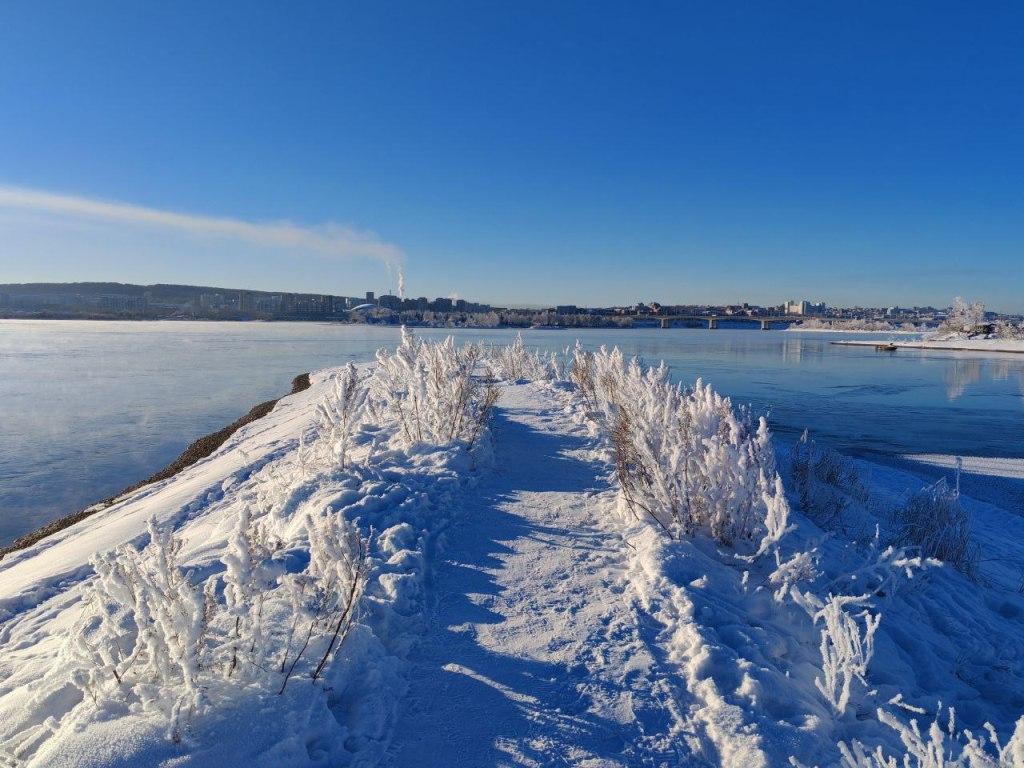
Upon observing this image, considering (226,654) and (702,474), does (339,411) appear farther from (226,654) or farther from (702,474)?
(226,654)

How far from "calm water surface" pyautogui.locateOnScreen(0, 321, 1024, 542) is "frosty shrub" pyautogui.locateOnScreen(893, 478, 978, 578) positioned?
13.9ft

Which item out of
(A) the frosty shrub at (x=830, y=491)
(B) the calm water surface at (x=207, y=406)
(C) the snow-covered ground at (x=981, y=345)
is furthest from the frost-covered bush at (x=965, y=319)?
(A) the frosty shrub at (x=830, y=491)

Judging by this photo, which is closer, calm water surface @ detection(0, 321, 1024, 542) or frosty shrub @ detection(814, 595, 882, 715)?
frosty shrub @ detection(814, 595, 882, 715)

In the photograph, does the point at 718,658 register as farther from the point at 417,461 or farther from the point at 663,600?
the point at 417,461

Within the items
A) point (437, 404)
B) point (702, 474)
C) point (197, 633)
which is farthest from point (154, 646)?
point (437, 404)

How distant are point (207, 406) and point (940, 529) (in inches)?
684

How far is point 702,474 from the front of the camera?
4.75 m

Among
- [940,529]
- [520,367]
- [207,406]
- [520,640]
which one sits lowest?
[207,406]

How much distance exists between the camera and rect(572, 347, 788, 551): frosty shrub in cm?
454

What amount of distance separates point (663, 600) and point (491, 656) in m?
1.19

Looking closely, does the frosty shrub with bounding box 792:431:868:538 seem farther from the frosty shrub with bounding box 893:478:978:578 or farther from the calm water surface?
the calm water surface

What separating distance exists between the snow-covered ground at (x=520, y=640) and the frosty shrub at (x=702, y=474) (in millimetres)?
37

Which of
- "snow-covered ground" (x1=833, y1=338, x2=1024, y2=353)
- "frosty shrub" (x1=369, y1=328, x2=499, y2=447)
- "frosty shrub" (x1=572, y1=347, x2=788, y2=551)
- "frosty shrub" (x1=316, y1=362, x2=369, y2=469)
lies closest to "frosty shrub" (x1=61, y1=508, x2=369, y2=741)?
"frosty shrub" (x1=572, y1=347, x2=788, y2=551)

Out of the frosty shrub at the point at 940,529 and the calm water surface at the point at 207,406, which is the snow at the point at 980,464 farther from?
the frosty shrub at the point at 940,529
